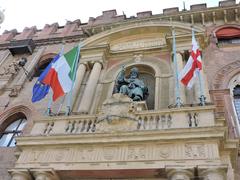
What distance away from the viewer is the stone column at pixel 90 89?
1157cm

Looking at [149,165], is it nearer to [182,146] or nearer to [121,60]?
[182,146]

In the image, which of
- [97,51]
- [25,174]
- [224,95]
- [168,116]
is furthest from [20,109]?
[224,95]

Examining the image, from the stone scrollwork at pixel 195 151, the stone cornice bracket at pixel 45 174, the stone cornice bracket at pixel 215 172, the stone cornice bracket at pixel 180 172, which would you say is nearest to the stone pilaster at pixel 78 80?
the stone cornice bracket at pixel 45 174

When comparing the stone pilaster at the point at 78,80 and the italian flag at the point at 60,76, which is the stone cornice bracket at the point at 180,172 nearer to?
the italian flag at the point at 60,76

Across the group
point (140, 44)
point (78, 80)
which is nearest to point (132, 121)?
point (78, 80)

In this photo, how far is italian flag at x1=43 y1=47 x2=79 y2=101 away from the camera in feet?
37.0

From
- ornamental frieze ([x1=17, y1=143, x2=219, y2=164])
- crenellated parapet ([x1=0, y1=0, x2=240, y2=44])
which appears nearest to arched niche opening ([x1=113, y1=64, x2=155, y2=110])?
→ crenellated parapet ([x1=0, y1=0, x2=240, y2=44])

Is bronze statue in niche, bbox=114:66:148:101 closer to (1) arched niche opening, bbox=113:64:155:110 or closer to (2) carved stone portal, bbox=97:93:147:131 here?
(2) carved stone portal, bbox=97:93:147:131

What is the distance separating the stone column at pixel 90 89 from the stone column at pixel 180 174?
4.52 metres

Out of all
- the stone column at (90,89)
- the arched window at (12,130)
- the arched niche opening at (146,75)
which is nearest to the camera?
the stone column at (90,89)

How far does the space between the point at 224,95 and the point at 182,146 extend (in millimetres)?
3954

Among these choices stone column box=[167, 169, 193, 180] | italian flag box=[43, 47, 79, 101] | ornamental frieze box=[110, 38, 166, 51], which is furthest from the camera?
ornamental frieze box=[110, 38, 166, 51]

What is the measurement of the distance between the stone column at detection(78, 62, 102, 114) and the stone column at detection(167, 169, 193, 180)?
452 cm

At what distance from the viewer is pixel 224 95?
443 inches
